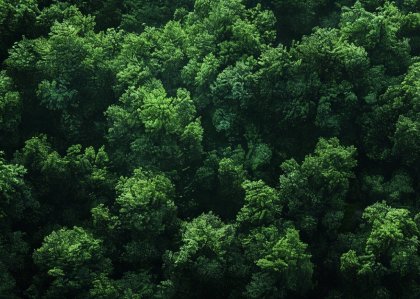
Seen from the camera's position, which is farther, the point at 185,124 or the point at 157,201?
the point at 185,124

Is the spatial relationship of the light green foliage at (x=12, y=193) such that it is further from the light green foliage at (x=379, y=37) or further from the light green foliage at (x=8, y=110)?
the light green foliage at (x=379, y=37)

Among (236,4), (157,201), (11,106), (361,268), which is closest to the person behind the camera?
(361,268)

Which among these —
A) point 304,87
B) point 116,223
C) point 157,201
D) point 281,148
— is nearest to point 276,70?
point 304,87

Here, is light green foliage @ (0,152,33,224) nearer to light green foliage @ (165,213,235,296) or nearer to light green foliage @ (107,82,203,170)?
light green foliage @ (107,82,203,170)

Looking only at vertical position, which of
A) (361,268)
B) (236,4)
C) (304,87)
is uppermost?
(236,4)

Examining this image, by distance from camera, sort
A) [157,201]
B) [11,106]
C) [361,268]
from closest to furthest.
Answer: [361,268] < [157,201] < [11,106]

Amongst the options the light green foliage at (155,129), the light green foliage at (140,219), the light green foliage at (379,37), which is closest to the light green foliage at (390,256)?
the light green foliage at (140,219)

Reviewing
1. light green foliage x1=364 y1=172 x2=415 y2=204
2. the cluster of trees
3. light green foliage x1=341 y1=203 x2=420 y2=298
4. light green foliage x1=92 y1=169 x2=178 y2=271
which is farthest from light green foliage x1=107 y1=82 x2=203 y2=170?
light green foliage x1=341 y1=203 x2=420 y2=298

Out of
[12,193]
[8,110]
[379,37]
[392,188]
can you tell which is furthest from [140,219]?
[379,37]

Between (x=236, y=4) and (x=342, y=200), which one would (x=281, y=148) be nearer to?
(x=342, y=200)
